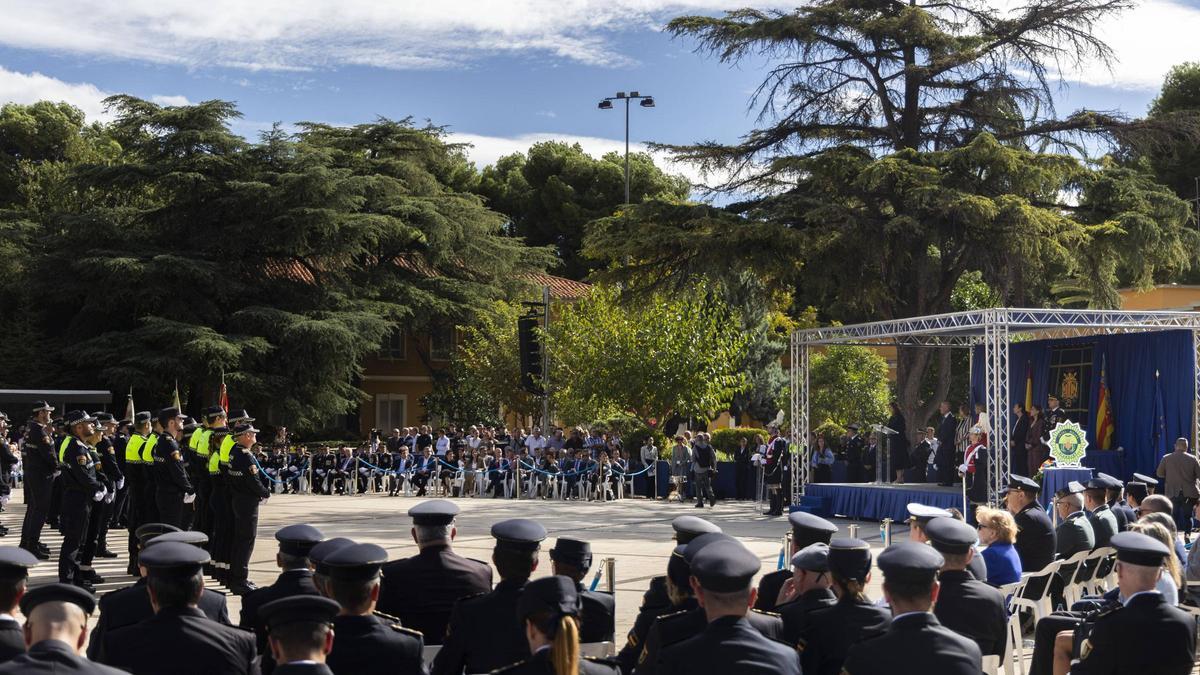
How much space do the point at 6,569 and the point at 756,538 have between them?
1609 cm

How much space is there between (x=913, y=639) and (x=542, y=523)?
1769 centimetres

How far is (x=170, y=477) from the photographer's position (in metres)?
13.7

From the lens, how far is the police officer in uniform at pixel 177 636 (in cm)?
481

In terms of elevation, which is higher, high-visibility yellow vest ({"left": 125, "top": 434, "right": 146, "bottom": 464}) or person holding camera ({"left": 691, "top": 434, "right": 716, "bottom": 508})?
high-visibility yellow vest ({"left": 125, "top": 434, "right": 146, "bottom": 464})

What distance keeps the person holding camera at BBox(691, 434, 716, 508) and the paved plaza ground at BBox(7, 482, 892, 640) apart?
0.45m

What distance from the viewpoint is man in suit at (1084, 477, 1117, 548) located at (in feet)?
34.6

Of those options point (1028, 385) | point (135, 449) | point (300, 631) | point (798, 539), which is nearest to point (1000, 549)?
point (798, 539)

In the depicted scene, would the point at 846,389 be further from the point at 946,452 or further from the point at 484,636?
the point at 484,636

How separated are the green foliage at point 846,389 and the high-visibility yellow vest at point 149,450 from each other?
1290 inches

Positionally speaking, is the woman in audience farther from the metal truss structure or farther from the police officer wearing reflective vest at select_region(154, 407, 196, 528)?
the metal truss structure

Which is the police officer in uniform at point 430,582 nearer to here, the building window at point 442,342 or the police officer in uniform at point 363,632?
the police officer in uniform at point 363,632

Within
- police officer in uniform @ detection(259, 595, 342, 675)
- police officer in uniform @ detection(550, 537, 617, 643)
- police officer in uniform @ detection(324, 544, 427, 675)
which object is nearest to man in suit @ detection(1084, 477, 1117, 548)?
police officer in uniform @ detection(550, 537, 617, 643)

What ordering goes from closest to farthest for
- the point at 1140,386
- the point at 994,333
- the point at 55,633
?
1. the point at 55,633
2. the point at 994,333
3. the point at 1140,386

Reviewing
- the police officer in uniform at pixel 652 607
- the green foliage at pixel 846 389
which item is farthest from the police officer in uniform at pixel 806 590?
the green foliage at pixel 846 389
